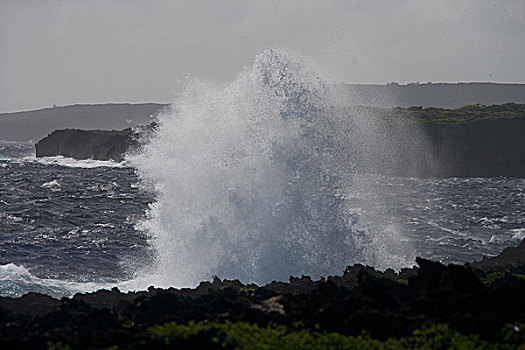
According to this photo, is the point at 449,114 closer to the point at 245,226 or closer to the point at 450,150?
the point at 450,150

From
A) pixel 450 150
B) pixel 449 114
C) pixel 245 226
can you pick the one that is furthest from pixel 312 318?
pixel 449 114

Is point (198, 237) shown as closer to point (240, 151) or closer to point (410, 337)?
point (240, 151)

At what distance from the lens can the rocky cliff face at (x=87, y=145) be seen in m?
106

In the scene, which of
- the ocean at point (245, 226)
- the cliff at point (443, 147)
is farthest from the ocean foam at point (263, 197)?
the cliff at point (443, 147)

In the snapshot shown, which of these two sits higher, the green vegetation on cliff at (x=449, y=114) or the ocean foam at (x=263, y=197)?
the green vegetation on cliff at (x=449, y=114)

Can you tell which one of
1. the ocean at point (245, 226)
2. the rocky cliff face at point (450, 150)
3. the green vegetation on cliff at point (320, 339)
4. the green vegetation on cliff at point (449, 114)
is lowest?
the green vegetation on cliff at point (320, 339)

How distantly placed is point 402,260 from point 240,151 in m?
7.36

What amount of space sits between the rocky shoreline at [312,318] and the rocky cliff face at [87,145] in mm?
94397

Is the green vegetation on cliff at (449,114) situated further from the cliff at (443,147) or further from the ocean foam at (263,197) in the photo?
the ocean foam at (263,197)

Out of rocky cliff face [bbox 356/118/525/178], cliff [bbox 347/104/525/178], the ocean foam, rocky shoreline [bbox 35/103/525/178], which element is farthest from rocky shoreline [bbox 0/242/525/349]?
rocky cliff face [bbox 356/118/525/178]

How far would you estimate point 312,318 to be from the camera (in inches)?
390

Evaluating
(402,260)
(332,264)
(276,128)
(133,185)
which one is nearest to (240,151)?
(276,128)

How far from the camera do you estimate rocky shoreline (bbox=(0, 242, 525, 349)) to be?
893 centimetres

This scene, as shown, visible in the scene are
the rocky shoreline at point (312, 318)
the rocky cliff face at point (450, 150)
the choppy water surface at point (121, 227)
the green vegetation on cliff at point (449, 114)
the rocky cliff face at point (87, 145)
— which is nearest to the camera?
the rocky shoreline at point (312, 318)
